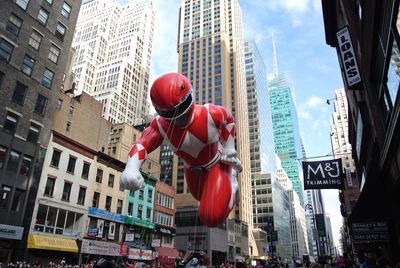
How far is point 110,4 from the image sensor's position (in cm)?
13912

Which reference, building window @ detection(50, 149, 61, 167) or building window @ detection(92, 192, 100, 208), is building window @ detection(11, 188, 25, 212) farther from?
building window @ detection(92, 192, 100, 208)

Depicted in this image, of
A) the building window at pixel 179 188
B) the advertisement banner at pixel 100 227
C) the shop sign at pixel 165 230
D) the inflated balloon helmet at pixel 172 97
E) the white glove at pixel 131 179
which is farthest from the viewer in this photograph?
the building window at pixel 179 188

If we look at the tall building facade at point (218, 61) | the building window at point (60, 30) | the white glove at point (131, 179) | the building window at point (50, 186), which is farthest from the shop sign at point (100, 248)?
the tall building facade at point (218, 61)

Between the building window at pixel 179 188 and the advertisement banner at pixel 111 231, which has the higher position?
the building window at pixel 179 188

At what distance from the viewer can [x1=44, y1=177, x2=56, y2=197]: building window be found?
84.2 ft

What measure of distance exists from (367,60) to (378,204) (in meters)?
5.06

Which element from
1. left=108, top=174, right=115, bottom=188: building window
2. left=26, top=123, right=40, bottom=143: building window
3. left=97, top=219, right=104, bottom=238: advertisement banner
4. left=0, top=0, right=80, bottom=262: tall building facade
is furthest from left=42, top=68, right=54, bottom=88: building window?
left=97, top=219, right=104, bottom=238: advertisement banner

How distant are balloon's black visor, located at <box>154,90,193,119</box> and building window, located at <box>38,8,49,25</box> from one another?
26629mm

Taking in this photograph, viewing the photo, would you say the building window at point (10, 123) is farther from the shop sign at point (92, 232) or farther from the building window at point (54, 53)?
the shop sign at point (92, 232)

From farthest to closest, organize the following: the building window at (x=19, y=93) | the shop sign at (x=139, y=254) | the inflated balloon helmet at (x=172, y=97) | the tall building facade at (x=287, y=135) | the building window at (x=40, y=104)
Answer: the tall building facade at (x=287, y=135) < the shop sign at (x=139, y=254) < the building window at (x=40, y=104) < the building window at (x=19, y=93) < the inflated balloon helmet at (x=172, y=97)

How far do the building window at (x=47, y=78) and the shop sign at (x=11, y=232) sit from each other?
1155cm

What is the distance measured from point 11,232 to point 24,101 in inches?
380

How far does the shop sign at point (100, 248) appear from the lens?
27.1 metres

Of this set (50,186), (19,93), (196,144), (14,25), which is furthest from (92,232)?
(196,144)
